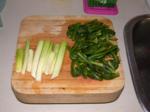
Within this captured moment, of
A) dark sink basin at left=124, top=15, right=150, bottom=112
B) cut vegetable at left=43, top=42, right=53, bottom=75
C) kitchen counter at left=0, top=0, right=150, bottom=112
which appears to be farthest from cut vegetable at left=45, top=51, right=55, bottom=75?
dark sink basin at left=124, top=15, right=150, bottom=112

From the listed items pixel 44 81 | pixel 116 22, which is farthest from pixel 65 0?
pixel 44 81

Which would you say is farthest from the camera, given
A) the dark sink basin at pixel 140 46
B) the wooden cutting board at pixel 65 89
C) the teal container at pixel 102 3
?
the teal container at pixel 102 3

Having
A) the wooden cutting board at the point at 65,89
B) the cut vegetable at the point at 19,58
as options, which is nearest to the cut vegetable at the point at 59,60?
the wooden cutting board at the point at 65,89

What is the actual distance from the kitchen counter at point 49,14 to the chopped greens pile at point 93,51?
97 millimetres

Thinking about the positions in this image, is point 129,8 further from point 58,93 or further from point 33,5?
point 58,93

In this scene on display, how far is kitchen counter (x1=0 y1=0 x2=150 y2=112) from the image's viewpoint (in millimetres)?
844

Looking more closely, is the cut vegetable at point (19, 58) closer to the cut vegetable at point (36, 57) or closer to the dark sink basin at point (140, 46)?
the cut vegetable at point (36, 57)

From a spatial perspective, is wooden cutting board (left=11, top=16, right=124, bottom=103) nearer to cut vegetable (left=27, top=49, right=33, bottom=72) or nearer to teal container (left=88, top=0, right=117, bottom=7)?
cut vegetable (left=27, top=49, right=33, bottom=72)

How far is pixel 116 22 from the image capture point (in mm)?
1129

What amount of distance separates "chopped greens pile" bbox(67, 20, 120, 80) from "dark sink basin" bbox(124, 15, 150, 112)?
87mm

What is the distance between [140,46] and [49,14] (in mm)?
449

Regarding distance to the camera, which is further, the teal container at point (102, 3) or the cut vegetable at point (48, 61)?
the teal container at point (102, 3)

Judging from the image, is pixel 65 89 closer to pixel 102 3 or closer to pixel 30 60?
pixel 30 60

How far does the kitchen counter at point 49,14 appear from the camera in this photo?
84 centimetres
